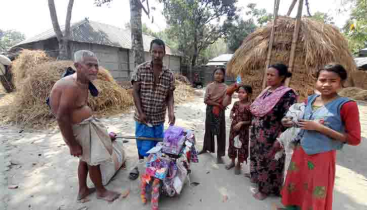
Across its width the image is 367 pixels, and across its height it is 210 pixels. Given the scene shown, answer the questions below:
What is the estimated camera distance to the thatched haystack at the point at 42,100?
4.93 metres

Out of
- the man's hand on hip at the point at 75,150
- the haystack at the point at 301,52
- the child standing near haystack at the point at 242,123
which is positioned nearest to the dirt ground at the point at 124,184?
the child standing near haystack at the point at 242,123

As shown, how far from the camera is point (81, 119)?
1847mm

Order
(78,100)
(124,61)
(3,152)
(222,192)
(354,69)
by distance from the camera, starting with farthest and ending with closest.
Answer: (124,61)
(354,69)
(3,152)
(222,192)
(78,100)

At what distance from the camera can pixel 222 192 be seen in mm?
2320

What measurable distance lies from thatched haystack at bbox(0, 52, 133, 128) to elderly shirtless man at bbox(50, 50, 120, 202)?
3.58m

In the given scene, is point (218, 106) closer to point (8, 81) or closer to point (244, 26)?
point (8, 81)

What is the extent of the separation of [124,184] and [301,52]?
12.2 ft

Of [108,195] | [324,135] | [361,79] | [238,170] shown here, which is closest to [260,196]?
[238,170]

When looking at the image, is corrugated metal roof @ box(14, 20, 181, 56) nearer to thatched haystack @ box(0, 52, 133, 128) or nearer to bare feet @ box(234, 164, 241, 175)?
thatched haystack @ box(0, 52, 133, 128)

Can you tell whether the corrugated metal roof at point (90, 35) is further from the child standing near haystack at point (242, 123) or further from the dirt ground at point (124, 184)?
the child standing near haystack at point (242, 123)

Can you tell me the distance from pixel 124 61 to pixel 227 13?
10870 mm

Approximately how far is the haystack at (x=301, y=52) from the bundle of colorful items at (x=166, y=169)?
8.09 ft

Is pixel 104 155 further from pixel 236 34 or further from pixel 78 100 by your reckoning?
pixel 236 34

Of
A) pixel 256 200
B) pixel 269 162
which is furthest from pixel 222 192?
pixel 269 162
